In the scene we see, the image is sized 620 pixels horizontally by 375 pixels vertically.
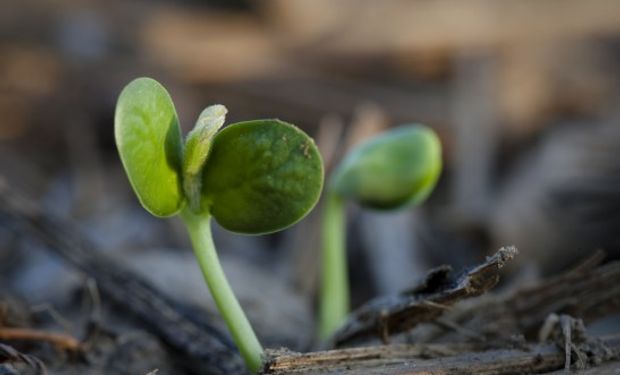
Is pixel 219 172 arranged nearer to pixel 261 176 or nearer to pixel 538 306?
pixel 261 176

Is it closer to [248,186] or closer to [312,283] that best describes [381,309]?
[248,186]

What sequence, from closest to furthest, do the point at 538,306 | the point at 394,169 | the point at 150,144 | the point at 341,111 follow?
1. the point at 150,144
2. the point at 538,306
3. the point at 394,169
4. the point at 341,111

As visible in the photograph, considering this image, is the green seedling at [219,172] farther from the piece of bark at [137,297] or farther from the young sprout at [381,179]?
the young sprout at [381,179]

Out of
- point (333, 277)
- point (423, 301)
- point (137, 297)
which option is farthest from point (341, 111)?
point (423, 301)

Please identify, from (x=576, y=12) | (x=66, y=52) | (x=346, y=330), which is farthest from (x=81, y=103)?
(x=346, y=330)

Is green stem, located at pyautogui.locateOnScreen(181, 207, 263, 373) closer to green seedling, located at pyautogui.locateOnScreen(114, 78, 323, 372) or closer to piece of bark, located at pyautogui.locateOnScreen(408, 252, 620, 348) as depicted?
green seedling, located at pyautogui.locateOnScreen(114, 78, 323, 372)

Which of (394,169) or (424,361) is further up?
(394,169)

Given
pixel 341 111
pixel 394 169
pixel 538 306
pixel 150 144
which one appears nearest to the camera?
pixel 150 144
